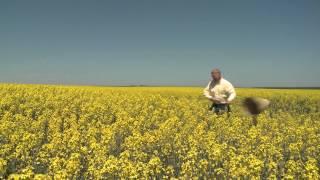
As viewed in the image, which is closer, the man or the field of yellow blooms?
the field of yellow blooms

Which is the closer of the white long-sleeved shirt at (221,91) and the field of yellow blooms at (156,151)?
the field of yellow blooms at (156,151)

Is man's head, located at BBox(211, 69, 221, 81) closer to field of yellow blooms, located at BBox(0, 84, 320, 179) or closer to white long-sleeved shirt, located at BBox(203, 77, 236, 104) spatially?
white long-sleeved shirt, located at BBox(203, 77, 236, 104)

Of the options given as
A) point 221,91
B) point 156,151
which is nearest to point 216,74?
point 221,91

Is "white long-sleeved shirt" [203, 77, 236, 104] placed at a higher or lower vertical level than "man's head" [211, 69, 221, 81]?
lower

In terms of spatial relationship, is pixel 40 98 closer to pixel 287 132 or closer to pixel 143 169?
pixel 287 132

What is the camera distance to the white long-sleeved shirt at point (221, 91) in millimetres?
14719

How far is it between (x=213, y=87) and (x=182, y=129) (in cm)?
292

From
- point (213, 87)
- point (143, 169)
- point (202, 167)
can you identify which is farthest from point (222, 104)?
point (143, 169)

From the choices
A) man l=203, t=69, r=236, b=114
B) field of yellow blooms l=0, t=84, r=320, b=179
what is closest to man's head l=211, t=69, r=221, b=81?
man l=203, t=69, r=236, b=114

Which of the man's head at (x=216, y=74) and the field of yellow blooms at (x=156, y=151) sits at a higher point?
the man's head at (x=216, y=74)

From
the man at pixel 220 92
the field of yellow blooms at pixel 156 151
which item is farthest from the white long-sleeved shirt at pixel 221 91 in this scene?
the field of yellow blooms at pixel 156 151

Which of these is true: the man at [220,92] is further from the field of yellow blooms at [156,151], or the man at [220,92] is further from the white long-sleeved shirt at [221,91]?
the field of yellow blooms at [156,151]

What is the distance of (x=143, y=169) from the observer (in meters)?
7.64

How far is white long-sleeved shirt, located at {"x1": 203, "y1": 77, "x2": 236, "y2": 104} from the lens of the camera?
48.3 feet
